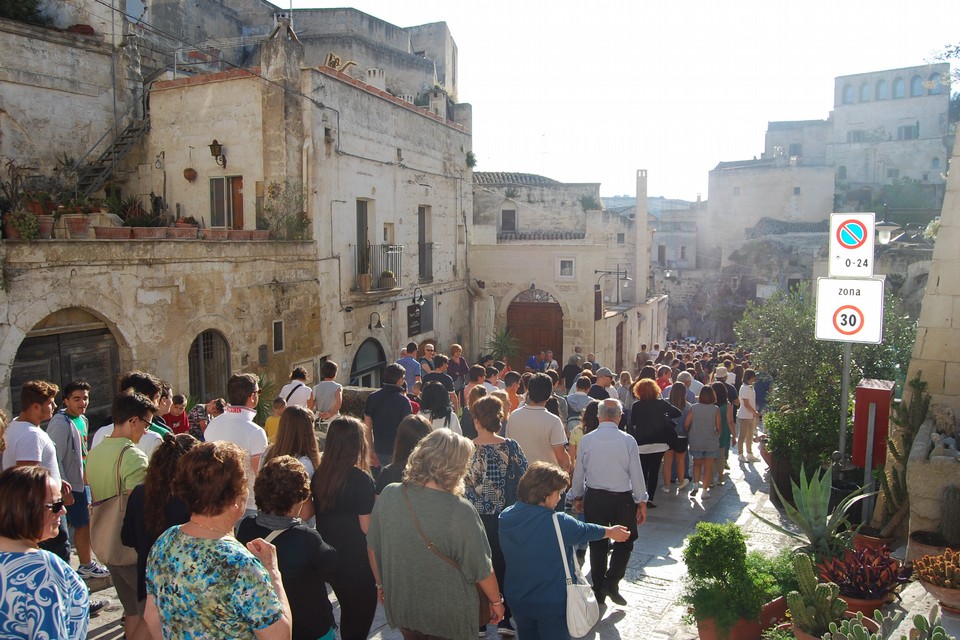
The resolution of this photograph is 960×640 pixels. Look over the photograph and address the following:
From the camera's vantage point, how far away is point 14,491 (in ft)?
9.42

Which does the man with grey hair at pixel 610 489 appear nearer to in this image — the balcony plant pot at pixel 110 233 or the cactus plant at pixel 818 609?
the cactus plant at pixel 818 609

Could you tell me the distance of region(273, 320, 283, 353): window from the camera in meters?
11.9

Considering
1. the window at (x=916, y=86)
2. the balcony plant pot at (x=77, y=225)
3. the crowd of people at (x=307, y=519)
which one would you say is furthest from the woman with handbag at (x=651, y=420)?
the window at (x=916, y=86)

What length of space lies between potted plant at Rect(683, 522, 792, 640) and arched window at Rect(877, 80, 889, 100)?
59185 millimetres

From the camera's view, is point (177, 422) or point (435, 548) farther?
point (177, 422)

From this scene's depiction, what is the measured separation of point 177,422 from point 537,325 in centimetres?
1504

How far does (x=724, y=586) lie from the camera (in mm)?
4578

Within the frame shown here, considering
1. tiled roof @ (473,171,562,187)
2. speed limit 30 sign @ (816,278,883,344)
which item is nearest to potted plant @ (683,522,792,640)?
speed limit 30 sign @ (816,278,883,344)

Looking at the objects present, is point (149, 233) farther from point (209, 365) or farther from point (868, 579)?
point (868, 579)

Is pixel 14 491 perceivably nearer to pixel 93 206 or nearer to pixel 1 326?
pixel 1 326

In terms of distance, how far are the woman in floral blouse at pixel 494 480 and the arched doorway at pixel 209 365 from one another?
721 centimetres

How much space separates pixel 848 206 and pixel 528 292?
36672mm

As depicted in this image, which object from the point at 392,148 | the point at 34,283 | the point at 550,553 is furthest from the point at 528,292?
the point at 550,553

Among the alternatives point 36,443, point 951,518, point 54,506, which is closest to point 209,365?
point 36,443
